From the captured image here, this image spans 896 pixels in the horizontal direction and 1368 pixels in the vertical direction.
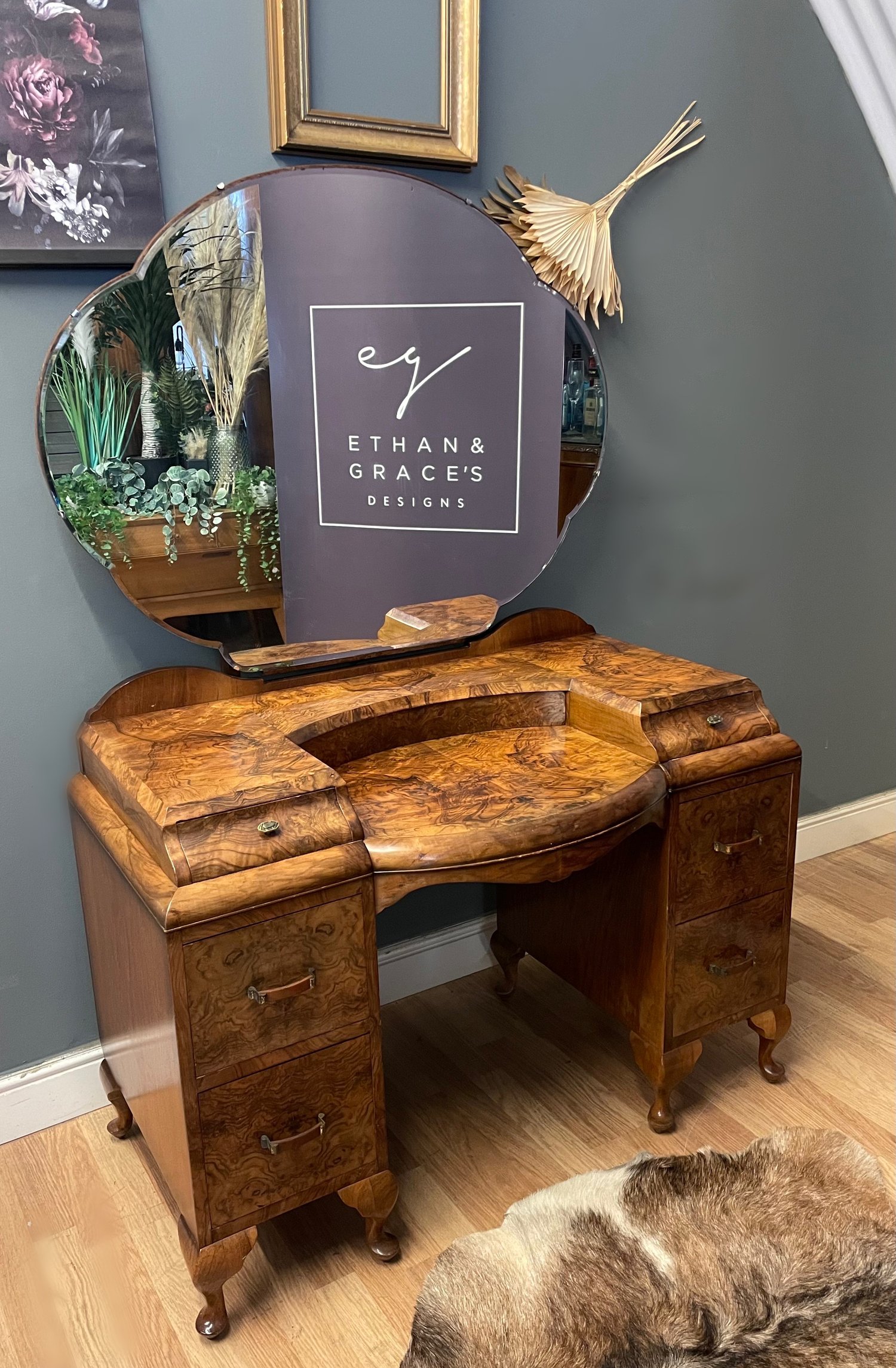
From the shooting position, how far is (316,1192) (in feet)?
4.35

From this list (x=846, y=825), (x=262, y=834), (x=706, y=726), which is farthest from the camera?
(x=846, y=825)

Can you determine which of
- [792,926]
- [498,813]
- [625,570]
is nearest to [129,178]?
[498,813]

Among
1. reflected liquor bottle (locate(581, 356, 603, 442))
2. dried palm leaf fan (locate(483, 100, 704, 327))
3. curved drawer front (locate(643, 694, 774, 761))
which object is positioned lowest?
curved drawer front (locate(643, 694, 774, 761))

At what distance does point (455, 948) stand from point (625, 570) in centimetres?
85

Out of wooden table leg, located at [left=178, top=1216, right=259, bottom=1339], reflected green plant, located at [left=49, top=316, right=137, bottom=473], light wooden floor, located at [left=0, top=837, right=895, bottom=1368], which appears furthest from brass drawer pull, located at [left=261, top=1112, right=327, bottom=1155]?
reflected green plant, located at [left=49, top=316, right=137, bottom=473]

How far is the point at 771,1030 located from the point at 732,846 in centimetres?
40

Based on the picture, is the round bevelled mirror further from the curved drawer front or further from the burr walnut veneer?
the curved drawer front

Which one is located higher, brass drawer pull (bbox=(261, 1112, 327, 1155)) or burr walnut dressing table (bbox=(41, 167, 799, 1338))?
burr walnut dressing table (bbox=(41, 167, 799, 1338))

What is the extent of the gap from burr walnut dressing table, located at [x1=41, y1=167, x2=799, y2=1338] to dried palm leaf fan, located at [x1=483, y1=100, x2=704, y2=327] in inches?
5.1

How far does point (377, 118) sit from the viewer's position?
1.63 m

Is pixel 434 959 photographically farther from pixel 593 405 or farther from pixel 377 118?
pixel 377 118

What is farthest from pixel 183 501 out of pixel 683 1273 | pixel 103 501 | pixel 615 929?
pixel 683 1273

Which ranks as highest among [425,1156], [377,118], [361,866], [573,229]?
[377,118]

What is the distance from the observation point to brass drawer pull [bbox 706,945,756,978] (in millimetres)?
1644
